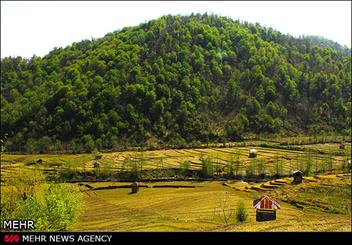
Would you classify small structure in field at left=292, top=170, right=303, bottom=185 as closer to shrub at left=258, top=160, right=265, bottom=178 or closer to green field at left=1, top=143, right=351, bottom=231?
green field at left=1, top=143, right=351, bottom=231

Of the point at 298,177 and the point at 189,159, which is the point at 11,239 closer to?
the point at 298,177

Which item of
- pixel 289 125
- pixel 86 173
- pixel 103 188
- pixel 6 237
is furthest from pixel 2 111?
pixel 6 237

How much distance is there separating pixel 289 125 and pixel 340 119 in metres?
25.7

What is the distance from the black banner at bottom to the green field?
17493mm

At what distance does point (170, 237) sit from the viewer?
699 centimetres

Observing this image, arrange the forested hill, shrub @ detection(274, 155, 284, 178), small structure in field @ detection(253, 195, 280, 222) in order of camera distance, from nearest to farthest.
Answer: small structure in field @ detection(253, 195, 280, 222)
shrub @ detection(274, 155, 284, 178)
the forested hill

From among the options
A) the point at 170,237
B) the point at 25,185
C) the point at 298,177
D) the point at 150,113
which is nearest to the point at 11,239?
the point at 170,237

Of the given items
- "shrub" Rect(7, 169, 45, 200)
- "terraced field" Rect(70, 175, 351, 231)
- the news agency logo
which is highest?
the news agency logo

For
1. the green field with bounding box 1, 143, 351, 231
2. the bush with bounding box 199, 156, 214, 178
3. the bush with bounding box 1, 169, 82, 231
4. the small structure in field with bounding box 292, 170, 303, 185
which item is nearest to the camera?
the bush with bounding box 1, 169, 82, 231

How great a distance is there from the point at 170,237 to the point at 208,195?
64.6 metres

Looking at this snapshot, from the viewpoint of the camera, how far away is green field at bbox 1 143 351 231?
4247 cm

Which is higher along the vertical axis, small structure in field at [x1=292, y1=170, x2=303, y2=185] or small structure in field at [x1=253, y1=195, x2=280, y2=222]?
small structure in field at [x1=253, y1=195, x2=280, y2=222]

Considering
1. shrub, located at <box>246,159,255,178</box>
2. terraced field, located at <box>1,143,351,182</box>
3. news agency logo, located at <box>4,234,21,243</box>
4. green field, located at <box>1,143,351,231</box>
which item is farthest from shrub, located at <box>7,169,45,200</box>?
shrub, located at <box>246,159,255,178</box>

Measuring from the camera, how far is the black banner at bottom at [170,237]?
6.99m
